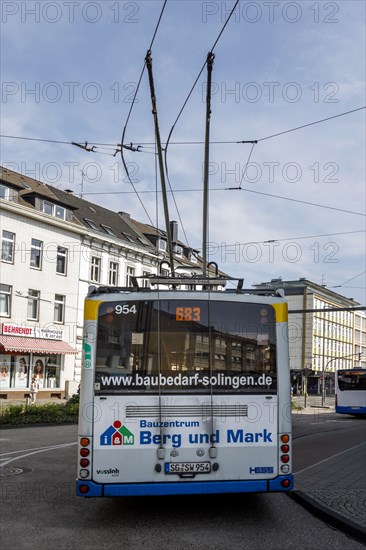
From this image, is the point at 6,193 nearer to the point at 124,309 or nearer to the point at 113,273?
the point at 113,273

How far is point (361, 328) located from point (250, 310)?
116445 mm

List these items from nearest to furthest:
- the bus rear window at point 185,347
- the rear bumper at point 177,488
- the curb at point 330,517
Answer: the curb at point 330,517 < the rear bumper at point 177,488 < the bus rear window at point 185,347

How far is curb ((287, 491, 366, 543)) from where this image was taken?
704 cm

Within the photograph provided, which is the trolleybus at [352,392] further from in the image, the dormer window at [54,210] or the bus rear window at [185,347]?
the bus rear window at [185,347]

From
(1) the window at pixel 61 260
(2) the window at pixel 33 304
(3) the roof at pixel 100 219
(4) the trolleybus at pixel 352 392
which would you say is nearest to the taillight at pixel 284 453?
(4) the trolleybus at pixel 352 392

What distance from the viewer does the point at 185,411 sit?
774 centimetres

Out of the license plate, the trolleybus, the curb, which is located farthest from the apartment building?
the license plate

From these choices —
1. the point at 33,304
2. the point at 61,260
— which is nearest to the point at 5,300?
the point at 33,304

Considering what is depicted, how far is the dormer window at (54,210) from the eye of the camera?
1685 inches

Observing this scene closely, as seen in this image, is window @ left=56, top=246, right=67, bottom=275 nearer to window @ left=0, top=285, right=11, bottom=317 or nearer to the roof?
the roof

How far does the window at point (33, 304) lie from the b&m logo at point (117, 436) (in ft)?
112

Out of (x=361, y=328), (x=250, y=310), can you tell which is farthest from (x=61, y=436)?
(x=361, y=328)

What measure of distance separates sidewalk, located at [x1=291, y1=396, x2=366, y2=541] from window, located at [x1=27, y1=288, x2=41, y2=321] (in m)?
29.5

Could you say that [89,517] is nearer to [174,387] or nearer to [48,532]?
[48,532]
